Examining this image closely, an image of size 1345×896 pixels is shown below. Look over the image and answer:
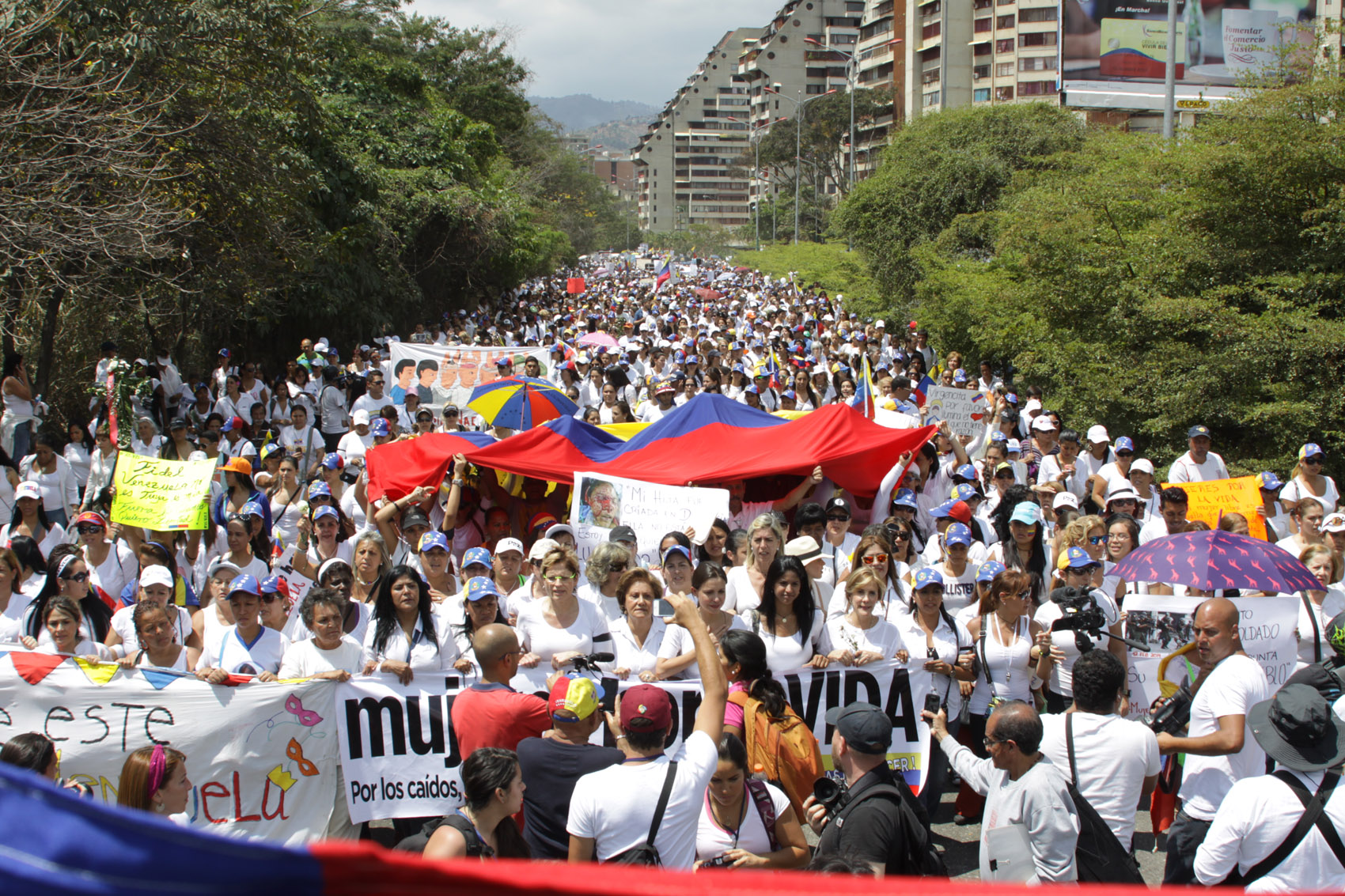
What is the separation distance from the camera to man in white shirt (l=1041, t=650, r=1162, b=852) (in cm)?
385

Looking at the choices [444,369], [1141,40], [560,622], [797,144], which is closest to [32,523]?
[560,622]

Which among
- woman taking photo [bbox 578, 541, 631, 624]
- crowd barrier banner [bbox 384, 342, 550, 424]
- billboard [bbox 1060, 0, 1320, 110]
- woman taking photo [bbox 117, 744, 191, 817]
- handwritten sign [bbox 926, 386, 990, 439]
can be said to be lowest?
woman taking photo [bbox 117, 744, 191, 817]

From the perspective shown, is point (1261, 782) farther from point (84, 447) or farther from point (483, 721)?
point (84, 447)

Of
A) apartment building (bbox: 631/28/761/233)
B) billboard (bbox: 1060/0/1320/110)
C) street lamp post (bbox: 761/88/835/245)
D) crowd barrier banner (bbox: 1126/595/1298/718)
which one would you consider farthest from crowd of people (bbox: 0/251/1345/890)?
apartment building (bbox: 631/28/761/233)

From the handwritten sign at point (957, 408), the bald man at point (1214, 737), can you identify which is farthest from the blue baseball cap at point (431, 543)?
the handwritten sign at point (957, 408)

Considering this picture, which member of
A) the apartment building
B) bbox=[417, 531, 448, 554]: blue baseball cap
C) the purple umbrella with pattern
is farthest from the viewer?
the apartment building

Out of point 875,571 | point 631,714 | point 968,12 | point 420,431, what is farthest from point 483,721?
point 968,12

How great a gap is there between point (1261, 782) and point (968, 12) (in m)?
74.0

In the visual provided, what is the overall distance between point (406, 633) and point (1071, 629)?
11.2 ft

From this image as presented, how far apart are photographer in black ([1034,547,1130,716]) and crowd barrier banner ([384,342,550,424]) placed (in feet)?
31.6

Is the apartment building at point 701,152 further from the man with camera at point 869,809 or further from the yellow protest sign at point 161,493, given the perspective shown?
the man with camera at point 869,809

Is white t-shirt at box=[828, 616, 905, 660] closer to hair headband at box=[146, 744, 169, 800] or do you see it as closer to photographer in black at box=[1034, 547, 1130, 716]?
photographer in black at box=[1034, 547, 1130, 716]

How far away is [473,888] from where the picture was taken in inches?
39.2

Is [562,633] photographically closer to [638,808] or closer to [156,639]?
Answer: [156,639]
